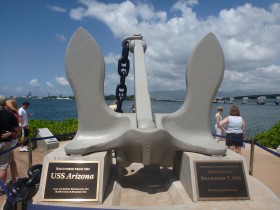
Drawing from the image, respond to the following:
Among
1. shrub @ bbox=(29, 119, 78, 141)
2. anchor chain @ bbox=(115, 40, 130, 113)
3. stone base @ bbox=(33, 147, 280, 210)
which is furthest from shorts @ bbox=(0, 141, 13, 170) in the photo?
shrub @ bbox=(29, 119, 78, 141)

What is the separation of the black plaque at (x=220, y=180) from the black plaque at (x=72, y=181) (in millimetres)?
1287

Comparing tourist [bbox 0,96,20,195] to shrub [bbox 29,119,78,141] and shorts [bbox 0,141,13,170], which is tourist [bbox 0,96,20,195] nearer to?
shorts [bbox 0,141,13,170]

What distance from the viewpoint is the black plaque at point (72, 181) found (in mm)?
3418

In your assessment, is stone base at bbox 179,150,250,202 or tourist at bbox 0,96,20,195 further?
tourist at bbox 0,96,20,195

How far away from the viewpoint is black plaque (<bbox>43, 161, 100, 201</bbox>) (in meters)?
3.42

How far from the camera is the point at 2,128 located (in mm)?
3867

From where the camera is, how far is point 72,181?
348cm

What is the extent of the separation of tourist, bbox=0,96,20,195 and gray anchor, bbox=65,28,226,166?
2.76 ft

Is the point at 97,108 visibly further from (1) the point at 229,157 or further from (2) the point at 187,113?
(1) the point at 229,157

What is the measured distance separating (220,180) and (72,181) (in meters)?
1.83

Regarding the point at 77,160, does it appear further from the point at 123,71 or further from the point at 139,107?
the point at 123,71

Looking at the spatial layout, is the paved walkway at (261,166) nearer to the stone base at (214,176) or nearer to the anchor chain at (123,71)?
the stone base at (214,176)

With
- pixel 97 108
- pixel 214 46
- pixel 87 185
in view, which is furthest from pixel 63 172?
pixel 214 46

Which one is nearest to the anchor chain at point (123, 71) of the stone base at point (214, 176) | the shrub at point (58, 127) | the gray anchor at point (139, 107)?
the gray anchor at point (139, 107)
